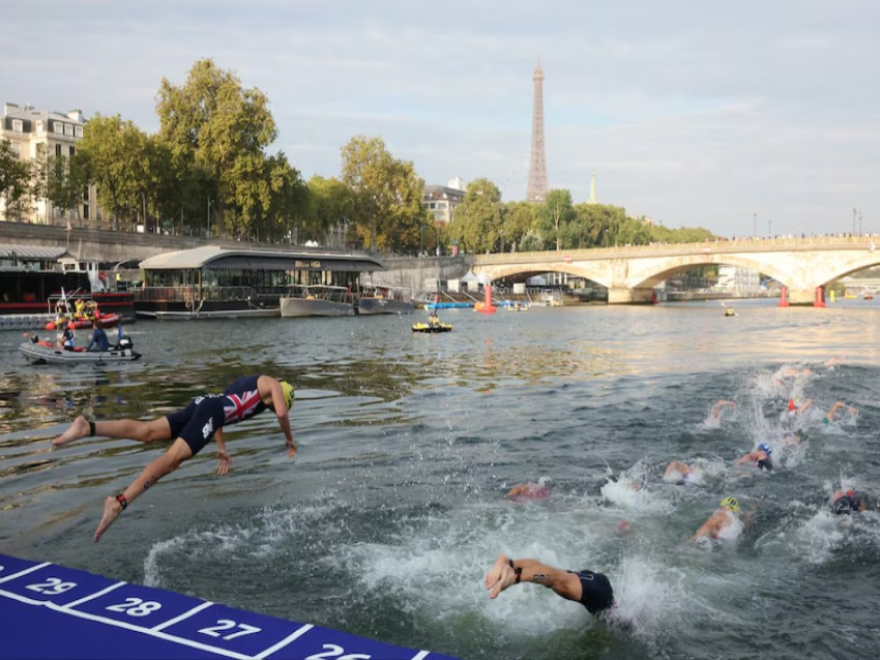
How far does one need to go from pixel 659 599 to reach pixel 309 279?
245 feet

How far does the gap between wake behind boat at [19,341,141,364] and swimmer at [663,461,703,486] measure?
2323cm

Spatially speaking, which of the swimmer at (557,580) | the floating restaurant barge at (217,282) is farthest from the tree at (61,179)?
the swimmer at (557,580)

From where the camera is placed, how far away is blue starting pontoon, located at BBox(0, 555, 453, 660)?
18.2 feet

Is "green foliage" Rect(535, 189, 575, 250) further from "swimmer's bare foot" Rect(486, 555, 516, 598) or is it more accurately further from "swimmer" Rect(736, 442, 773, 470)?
"swimmer's bare foot" Rect(486, 555, 516, 598)

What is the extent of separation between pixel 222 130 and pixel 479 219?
2287 inches

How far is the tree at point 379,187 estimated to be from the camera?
10550cm

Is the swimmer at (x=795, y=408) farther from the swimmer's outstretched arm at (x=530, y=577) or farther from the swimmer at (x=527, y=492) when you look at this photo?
the swimmer's outstretched arm at (x=530, y=577)

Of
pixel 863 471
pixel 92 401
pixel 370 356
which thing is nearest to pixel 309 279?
pixel 370 356

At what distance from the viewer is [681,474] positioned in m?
12.5

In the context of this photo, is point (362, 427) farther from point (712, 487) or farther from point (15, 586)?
point (15, 586)

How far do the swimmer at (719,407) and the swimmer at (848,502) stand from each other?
6.96 meters

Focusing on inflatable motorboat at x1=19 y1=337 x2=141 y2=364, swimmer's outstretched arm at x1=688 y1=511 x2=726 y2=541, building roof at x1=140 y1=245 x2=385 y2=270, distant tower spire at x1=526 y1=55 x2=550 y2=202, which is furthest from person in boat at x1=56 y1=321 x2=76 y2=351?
distant tower spire at x1=526 y1=55 x2=550 y2=202

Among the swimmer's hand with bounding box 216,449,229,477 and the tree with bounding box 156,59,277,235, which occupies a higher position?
the tree with bounding box 156,59,277,235

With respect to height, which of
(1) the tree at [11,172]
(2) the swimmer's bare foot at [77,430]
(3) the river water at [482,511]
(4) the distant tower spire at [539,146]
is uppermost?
(4) the distant tower spire at [539,146]
